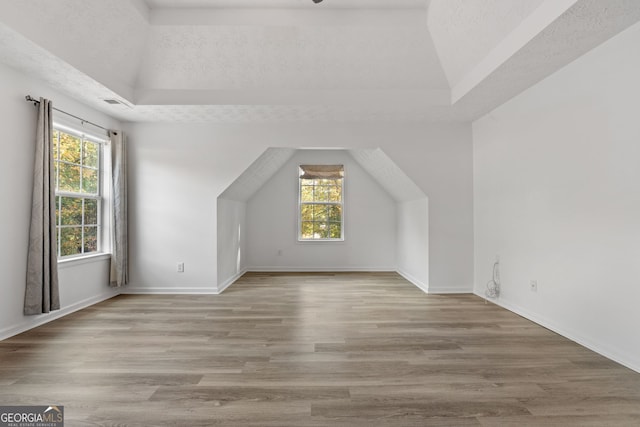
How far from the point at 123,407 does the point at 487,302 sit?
158 inches

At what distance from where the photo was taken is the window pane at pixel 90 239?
4293 millimetres

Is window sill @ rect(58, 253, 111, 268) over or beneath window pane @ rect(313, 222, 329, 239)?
beneath

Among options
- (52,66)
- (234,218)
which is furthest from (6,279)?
(234,218)

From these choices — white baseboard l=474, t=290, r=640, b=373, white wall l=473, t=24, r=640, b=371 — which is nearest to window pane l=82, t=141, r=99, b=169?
white wall l=473, t=24, r=640, b=371

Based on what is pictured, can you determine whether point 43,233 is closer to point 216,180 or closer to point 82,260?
point 82,260

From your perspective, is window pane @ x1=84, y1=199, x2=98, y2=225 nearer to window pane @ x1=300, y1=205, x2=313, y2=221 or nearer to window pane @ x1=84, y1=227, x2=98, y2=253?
window pane @ x1=84, y1=227, x2=98, y2=253

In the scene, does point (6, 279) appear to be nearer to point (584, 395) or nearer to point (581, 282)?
point (584, 395)

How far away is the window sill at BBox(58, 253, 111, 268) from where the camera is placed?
148 inches

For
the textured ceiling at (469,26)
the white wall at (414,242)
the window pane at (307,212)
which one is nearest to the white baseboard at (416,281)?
the white wall at (414,242)


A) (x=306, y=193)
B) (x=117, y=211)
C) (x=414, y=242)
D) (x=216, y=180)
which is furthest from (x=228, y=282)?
(x=414, y=242)

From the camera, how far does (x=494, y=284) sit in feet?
14.1

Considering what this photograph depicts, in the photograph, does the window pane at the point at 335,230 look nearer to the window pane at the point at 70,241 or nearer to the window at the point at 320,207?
the window at the point at 320,207

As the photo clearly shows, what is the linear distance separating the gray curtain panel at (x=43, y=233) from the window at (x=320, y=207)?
13.9 feet

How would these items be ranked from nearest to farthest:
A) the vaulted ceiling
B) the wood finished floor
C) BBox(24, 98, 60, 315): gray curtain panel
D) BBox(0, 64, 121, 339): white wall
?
the wood finished floor → the vaulted ceiling → BBox(0, 64, 121, 339): white wall → BBox(24, 98, 60, 315): gray curtain panel
